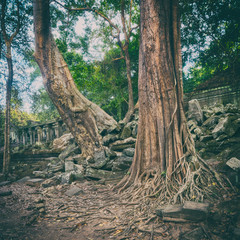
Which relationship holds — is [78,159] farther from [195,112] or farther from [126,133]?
[195,112]

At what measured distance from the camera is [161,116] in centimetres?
362

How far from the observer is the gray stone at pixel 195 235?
1.94 m

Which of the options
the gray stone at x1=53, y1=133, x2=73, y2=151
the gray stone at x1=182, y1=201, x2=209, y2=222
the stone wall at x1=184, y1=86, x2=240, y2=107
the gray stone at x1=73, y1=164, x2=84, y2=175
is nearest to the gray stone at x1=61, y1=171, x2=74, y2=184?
the gray stone at x1=73, y1=164, x2=84, y2=175

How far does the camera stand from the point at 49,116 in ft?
72.7

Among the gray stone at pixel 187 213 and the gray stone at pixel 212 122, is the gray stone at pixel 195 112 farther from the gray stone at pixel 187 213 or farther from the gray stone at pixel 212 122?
the gray stone at pixel 187 213

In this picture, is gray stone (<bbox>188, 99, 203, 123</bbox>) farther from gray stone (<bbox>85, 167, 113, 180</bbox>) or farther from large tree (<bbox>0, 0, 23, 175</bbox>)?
large tree (<bbox>0, 0, 23, 175</bbox>)

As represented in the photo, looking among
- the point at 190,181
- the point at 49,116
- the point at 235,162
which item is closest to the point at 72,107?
the point at 190,181

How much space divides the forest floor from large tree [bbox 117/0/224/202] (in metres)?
0.69

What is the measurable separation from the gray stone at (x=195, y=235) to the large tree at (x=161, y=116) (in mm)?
1202

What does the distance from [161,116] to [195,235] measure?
2.15 metres

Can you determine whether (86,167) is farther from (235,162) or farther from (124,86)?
(124,86)

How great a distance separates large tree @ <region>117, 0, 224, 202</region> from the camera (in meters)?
3.38

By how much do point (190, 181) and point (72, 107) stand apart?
432 centimetres

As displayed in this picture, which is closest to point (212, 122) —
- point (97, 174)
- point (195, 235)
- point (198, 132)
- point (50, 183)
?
point (198, 132)
